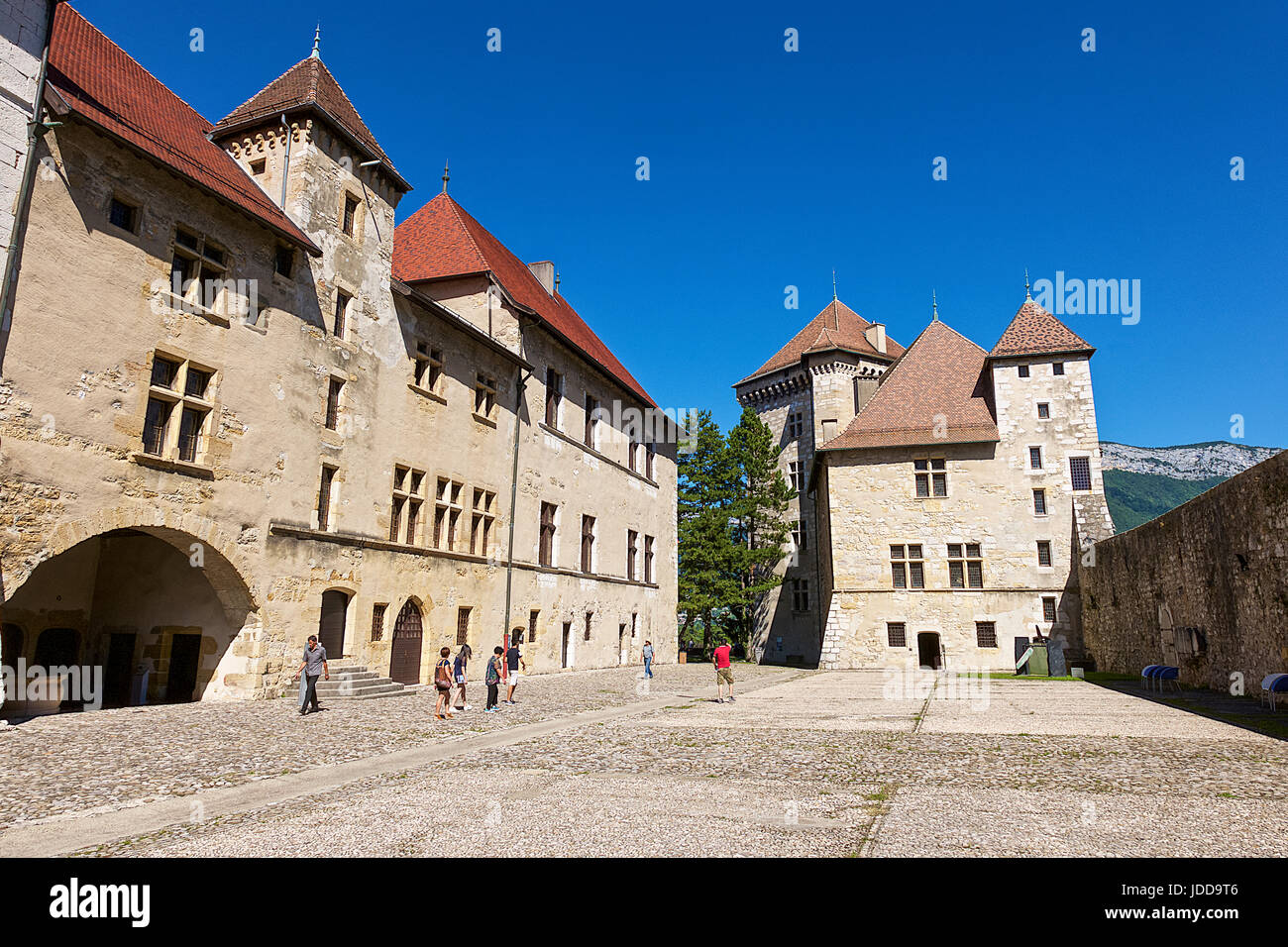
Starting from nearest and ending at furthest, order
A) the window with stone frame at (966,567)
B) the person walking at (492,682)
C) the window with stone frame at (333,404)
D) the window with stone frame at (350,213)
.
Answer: the person walking at (492,682) < the window with stone frame at (333,404) < the window with stone frame at (350,213) < the window with stone frame at (966,567)

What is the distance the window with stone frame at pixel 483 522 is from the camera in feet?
78.8

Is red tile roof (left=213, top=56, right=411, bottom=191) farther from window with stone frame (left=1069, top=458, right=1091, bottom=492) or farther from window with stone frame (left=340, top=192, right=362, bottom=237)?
window with stone frame (left=1069, top=458, right=1091, bottom=492)

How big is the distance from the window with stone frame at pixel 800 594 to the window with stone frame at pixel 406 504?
1306 inches

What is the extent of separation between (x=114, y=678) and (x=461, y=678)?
7.71 meters

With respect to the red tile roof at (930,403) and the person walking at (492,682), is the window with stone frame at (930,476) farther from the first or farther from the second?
the person walking at (492,682)

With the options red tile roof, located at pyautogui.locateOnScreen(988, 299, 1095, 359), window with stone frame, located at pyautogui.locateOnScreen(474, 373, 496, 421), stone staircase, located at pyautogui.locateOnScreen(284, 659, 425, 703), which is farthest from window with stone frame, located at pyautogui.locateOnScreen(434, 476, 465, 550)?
red tile roof, located at pyautogui.locateOnScreen(988, 299, 1095, 359)

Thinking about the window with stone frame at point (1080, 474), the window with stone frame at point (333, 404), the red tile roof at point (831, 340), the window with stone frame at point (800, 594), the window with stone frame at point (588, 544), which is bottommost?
the window with stone frame at point (800, 594)

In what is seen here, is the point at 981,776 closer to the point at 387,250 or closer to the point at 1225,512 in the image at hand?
the point at 1225,512

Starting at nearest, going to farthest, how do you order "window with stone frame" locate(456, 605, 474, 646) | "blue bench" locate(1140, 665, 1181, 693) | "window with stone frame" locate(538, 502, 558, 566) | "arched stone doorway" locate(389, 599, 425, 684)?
"blue bench" locate(1140, 665, 1181, 693)
"arched stone doorway" locate(389, 599, 425, 684)
"window with stone frame" locate(456, 605, 474, 646)
"window with stone frame" locate(538, 502, 558, 566)

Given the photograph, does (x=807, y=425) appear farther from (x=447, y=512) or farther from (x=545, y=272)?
(x=447, y=512)

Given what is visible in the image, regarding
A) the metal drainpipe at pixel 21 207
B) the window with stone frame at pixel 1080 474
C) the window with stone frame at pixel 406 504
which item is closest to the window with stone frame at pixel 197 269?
the metal drainpipe at pixel 21 207

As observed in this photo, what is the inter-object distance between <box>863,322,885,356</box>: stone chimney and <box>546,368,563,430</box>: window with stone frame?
2983 cm

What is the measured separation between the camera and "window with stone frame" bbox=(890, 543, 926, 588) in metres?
34.3
